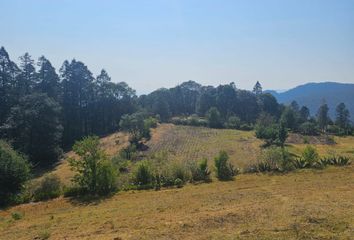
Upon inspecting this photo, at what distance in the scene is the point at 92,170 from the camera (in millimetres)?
25844

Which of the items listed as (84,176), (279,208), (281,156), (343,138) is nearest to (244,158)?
(281,156)

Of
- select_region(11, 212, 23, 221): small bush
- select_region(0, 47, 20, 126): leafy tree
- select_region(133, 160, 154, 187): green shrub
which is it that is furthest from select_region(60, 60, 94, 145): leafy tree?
select_region(11, 212, 23, 221): small bush

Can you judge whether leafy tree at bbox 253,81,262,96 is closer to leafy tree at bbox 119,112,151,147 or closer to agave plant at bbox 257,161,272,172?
leafy tree at bbox 119,112,151,147

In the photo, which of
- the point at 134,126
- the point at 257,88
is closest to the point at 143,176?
the point at 134,126

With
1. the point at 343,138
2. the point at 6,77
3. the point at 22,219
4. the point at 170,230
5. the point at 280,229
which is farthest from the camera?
the point at 343,138

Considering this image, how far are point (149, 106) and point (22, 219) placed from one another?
2800 inches

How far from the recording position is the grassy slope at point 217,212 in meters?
12.9

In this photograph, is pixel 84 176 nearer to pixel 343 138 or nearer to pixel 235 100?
pixel 343 138

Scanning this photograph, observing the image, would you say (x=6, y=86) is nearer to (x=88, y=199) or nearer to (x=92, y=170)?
(x=92, y=170)

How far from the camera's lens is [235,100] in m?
94.8

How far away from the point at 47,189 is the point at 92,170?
12.9ft

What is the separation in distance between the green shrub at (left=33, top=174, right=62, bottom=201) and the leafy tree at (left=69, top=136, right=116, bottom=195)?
182 centimetres

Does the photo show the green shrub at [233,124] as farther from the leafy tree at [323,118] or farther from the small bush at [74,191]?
the small bush at [74,191]

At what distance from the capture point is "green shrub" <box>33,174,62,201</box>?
2575 cm
